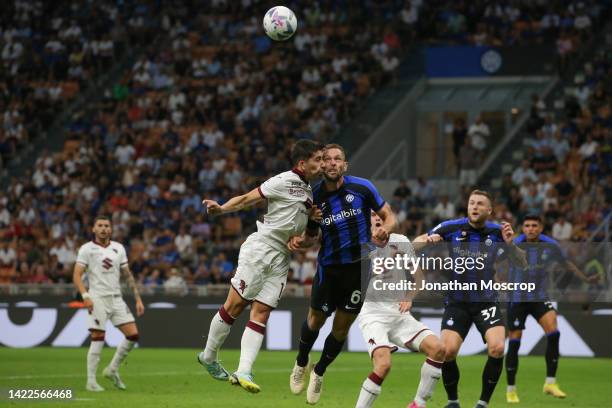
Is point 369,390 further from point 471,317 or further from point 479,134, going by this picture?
point 479,134

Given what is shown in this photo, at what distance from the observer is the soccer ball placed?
15195 mm

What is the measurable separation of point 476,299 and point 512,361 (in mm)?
3055

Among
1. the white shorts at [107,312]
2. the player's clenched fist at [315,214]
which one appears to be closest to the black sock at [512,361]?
the player's clenched fist at [315,214]

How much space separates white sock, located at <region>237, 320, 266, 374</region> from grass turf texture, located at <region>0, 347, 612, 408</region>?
5.80 ft

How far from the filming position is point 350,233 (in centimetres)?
1234

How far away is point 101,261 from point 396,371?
5.55 meters

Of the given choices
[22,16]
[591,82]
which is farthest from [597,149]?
[22,16]

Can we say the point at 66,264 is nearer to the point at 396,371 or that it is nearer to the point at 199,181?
the point at 199,181

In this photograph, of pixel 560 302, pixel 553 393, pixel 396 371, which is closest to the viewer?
pixel 553 393

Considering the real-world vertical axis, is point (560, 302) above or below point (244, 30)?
below

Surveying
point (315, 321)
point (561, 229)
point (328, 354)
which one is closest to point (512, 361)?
point (328, 354)

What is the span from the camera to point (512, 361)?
1559 centimetres

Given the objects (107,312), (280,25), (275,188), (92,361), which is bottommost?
(92,361)

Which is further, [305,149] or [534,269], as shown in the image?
[534,269]
